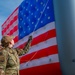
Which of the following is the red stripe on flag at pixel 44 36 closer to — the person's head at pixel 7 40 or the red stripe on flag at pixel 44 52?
the red stripe on flag at pixel 44 52

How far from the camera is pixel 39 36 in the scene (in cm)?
483

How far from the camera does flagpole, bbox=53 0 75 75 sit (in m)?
3.71

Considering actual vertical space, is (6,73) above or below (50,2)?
below

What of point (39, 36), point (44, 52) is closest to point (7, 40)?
point (44, 52)

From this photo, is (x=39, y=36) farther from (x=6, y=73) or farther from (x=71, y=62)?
(x=6, y=73)

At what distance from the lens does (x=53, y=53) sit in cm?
431

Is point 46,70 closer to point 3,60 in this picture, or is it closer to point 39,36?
point 39,36

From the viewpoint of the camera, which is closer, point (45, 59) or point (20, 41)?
point (45, 59)

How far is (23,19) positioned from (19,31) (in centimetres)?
43

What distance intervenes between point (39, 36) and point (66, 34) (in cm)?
115

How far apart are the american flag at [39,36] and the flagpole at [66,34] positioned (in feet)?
1.14

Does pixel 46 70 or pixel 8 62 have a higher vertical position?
pixel 46 70

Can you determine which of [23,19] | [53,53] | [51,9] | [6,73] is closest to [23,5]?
[23,19]

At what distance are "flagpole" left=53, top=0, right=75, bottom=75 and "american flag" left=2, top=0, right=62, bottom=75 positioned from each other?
1.14 ft
